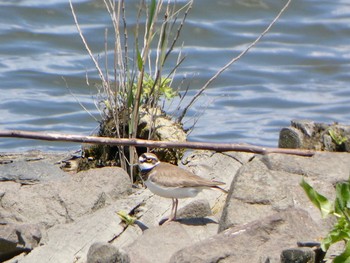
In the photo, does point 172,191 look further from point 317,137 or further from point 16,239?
point 317,137

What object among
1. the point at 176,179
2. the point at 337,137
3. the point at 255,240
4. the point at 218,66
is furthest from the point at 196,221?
the point at 218,66

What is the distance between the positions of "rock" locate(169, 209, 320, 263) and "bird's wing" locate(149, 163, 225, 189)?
2.94 feet

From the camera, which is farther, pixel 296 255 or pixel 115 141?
pixel 115 141

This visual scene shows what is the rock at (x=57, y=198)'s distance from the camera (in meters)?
6.02

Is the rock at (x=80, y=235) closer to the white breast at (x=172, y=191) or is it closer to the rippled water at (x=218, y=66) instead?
the white breast at (x=172, y=191)

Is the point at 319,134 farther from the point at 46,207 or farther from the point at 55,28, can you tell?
the point at 55,28

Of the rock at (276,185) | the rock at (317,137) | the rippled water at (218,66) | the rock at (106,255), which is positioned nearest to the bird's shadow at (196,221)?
the rock at (276,185)

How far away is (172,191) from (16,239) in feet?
3.52

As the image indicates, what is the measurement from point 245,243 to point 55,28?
10.6 meters

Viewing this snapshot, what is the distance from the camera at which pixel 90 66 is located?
551 inches

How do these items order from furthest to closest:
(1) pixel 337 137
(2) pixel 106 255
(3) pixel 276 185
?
(1) pixel 337 137 → (3) pixel 276 185 → (2) pixel 106 255

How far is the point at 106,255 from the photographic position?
4922mm

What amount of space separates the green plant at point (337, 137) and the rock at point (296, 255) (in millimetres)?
2711

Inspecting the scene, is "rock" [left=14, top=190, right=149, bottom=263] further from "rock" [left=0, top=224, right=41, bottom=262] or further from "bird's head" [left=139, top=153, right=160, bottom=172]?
"bird's head" [left=139, top=153, right=160, bottom=172]
